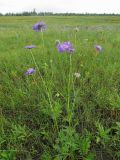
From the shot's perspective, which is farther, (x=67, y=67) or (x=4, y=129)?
(x=67, y=67)

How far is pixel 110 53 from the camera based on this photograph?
413 cm

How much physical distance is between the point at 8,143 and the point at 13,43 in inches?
160

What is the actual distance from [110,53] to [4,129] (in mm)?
2275

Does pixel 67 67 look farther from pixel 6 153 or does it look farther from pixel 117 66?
pixel 6 153

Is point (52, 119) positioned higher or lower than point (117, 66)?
lower

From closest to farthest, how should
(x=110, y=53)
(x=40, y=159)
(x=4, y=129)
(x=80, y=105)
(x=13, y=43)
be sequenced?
1. (x=40, y=159)
2. (x=4, y=129)
3. (x=80, y=105)
4. (x=110, y=53)
5. (x=13, y=43)

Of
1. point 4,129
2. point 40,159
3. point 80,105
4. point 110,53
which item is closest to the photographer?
point 40,159

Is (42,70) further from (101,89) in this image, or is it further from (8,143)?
(8,143)

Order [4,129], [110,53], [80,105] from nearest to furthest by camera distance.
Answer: [4,129] → [80,105] → [110,53]

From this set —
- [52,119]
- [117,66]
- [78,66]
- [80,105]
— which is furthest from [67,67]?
[52,119]

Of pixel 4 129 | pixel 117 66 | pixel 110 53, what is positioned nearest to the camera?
pixel 4 129

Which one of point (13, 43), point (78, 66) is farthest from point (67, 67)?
point (13, 43)

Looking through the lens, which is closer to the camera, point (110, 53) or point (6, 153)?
point (6, 153)

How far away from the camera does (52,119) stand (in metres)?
2.50
